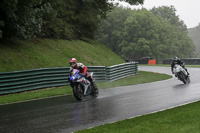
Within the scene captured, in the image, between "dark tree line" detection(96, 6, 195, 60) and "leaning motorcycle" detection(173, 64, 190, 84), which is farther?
"dark tree line" detection(96, 6, 195, 60)

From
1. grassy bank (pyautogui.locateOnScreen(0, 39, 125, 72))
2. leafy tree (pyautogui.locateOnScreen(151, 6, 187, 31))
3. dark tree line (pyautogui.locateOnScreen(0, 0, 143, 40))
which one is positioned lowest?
grassy bank (pyautogui.locateOnScreen(0, 39, 125, 72))

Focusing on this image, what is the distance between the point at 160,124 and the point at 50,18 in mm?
21720

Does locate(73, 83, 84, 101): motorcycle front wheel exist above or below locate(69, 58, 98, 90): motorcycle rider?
below

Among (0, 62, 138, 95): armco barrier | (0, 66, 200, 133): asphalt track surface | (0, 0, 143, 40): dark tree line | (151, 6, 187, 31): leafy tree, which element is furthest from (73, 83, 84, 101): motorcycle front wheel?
(151, 6, 187, 31): leafy tree

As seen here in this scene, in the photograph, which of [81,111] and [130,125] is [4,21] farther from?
[130,125]

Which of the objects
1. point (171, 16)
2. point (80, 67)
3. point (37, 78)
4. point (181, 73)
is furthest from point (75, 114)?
point (171, 16)

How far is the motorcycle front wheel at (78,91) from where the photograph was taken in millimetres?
11656

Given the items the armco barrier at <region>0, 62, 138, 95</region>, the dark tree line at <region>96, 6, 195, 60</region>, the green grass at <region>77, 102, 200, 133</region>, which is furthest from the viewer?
the dark tree line at <region>96, 6, 195, 60</region>

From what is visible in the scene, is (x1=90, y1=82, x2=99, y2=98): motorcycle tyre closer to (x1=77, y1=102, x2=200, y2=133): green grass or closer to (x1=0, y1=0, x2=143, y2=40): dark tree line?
(x1=77, y1=102, x2=200, y2=133): green grass

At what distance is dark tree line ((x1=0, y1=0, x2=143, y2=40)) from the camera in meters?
19.5

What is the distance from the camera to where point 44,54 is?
23.8m

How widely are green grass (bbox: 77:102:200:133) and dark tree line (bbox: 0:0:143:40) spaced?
39.4 feet

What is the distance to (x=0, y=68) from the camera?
17859 millimetres

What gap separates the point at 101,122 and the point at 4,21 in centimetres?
1415
